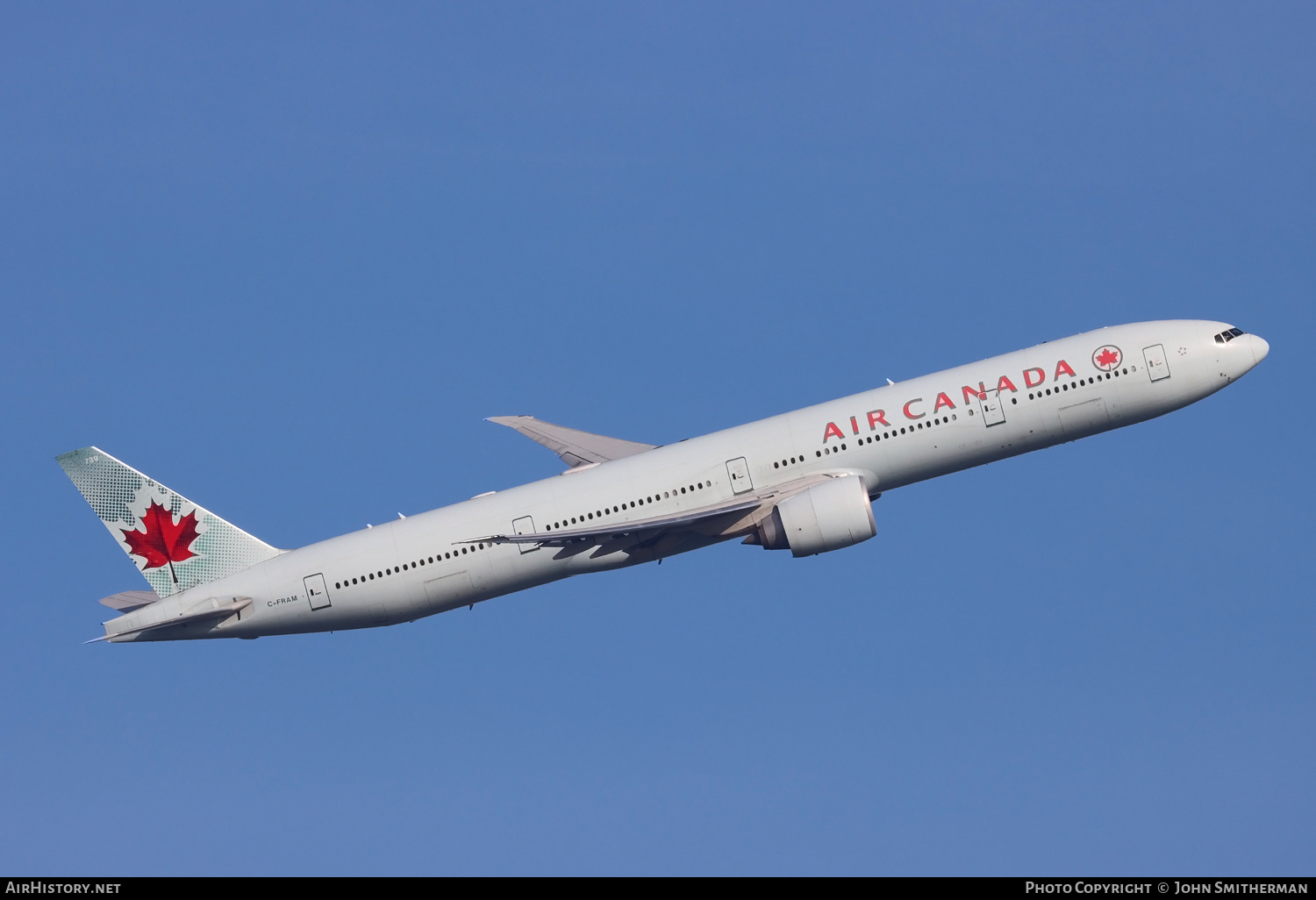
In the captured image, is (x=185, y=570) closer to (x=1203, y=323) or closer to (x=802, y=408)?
(x=802, y=408)

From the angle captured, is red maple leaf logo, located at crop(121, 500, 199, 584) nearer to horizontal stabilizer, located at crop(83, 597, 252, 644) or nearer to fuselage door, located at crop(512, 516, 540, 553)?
horizontal stabilizer, located at crop(83, 597, 252, 644)

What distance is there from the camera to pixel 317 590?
72188 millimetres

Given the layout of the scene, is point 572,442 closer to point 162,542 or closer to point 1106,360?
point 162,542

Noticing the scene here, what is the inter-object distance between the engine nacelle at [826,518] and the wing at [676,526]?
35.4 inches

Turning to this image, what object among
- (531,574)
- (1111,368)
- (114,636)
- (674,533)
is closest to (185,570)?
(114,636)

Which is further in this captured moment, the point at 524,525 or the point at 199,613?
the point at 199,613

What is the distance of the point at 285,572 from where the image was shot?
72.5m

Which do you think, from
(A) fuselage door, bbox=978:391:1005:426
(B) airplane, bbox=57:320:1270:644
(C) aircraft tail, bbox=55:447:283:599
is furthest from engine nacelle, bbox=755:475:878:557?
(C) aircraft tail, bbox=55:447:283:599

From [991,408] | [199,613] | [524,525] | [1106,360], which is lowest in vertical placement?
[199,613]

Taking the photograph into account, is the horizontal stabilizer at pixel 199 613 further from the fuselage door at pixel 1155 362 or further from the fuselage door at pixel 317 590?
the fuselage door at pixel 1155 362

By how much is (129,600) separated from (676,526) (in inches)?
1025

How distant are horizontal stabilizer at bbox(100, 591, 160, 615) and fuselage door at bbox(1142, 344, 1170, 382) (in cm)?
4657

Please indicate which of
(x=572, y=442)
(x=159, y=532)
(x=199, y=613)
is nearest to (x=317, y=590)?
(x=199, y=613)

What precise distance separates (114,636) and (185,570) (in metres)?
4.30
